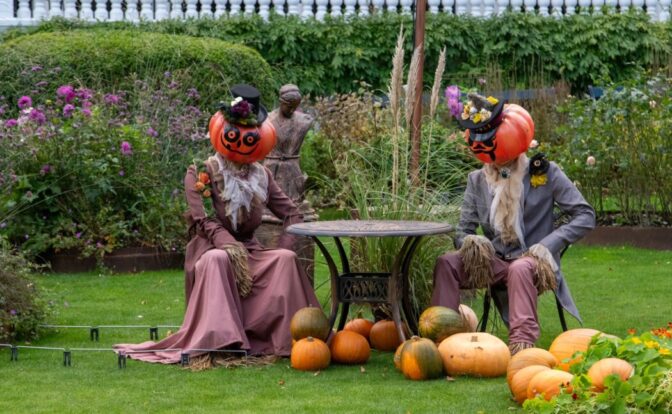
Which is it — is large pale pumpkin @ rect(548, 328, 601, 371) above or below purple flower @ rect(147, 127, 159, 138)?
below

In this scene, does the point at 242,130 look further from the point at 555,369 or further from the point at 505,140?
the point at 555,369

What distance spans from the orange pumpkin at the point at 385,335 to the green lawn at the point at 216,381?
0.07 m

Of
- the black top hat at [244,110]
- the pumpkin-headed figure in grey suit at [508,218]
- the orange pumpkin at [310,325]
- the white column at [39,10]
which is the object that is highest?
the white column at [39,10]

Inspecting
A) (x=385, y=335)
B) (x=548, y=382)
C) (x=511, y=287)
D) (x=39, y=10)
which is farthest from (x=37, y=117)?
(x=548, y=382)

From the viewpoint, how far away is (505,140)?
7066mm

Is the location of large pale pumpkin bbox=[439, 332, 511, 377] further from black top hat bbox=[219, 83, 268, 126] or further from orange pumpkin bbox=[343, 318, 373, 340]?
black top hat bbox=[219, 83, 268, 126]

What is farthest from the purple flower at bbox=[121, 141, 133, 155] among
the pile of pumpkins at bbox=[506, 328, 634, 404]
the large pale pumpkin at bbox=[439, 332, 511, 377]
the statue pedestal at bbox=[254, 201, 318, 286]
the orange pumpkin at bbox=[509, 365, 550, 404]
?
the orange pumpkin at bbox=[509, 365, 550, 404]

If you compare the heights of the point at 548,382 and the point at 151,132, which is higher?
the point at 151,132

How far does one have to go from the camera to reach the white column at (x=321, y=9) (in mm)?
16906

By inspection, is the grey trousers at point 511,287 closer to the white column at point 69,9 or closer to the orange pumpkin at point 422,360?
the orange pumpkin at point 422,360

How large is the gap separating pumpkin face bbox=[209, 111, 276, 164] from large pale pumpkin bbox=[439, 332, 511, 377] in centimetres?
167

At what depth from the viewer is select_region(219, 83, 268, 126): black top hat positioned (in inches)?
287

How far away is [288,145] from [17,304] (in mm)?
2412

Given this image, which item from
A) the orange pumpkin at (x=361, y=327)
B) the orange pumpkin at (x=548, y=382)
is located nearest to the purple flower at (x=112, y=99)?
the orange pumpkin at (x=361, y=327)
